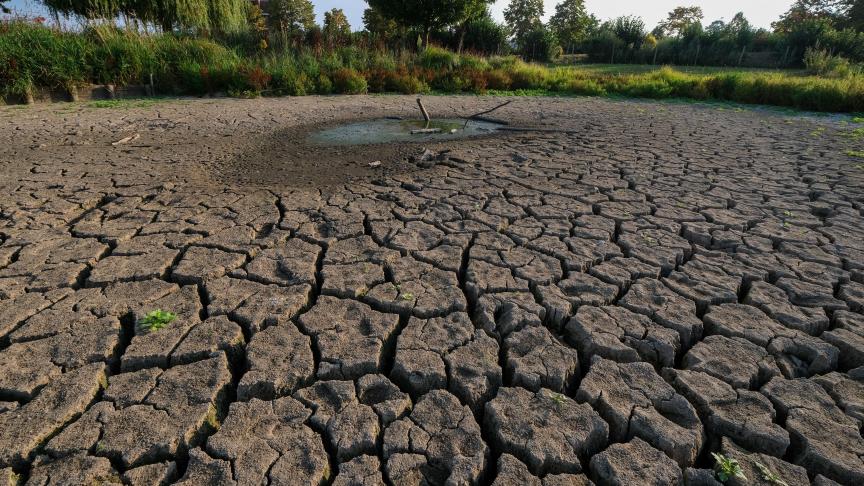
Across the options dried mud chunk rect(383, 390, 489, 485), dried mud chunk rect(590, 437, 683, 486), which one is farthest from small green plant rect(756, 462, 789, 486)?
dried mud chunk rect(383, 390, 489, 485)

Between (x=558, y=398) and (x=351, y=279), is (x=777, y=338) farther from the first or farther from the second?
(x=351, y=279)

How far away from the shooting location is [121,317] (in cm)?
238

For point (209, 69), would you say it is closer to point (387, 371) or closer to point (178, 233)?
point (178, 233)

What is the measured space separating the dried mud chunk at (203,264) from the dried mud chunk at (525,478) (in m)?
2.05

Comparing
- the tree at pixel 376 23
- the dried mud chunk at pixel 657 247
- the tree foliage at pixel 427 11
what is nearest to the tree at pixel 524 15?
the tree at pixel 376 23

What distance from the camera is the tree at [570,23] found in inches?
1328

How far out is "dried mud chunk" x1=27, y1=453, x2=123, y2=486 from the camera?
152 cm

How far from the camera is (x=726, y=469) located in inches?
62.5

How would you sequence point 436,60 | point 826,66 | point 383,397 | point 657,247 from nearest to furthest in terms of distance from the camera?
point 383,397, point 657,247, point 436,60, point 826,66

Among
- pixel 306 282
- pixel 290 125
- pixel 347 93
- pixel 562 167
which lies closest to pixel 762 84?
pixel 562 167

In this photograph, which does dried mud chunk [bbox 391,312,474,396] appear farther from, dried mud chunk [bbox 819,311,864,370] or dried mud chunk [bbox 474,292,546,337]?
dried mud chunk [bbox 819,311,864,370]

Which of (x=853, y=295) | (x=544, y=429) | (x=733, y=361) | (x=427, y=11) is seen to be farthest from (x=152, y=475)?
(x=427, y=11)

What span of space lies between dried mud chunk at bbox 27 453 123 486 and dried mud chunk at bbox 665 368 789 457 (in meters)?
2.19

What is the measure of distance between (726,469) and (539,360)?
0.79m
